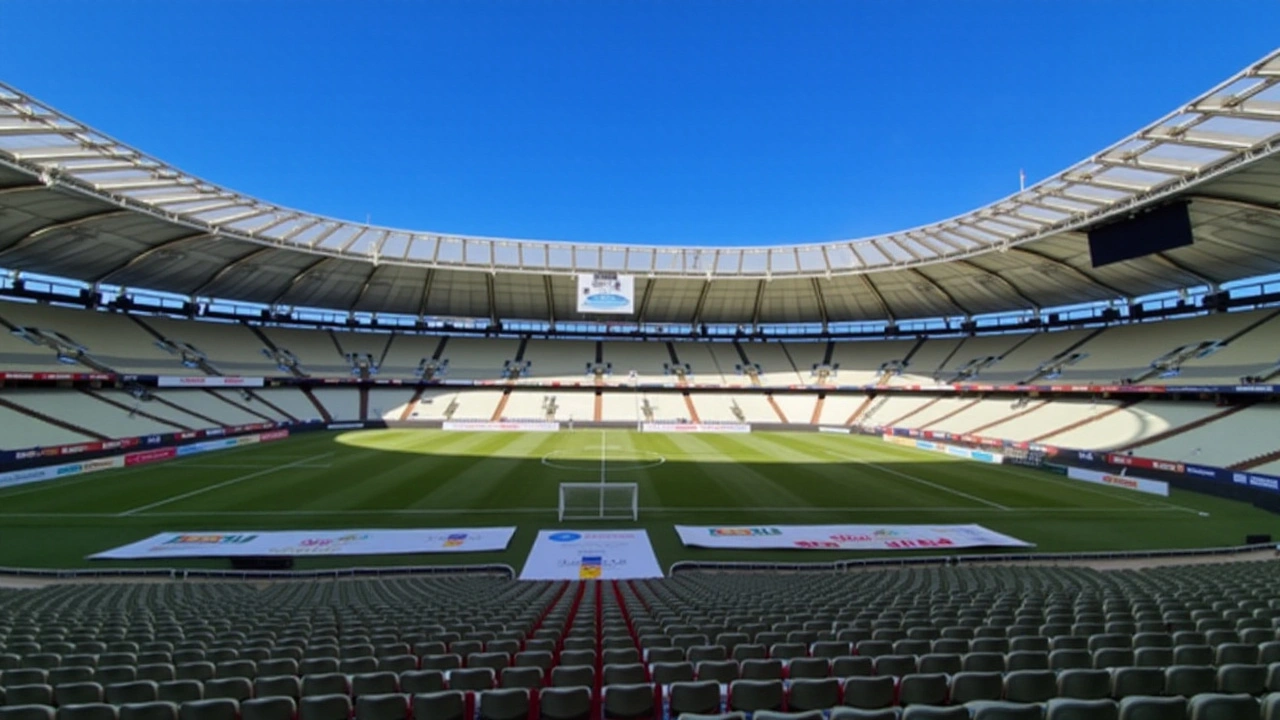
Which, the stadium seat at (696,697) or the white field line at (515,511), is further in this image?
the white field line at (515,511)

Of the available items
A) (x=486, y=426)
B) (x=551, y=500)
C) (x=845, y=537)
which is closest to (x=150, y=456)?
(x=486, y=426)

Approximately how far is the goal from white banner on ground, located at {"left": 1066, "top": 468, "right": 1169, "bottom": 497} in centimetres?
2531

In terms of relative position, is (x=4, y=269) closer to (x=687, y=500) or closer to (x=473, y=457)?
(x=473, y=457)

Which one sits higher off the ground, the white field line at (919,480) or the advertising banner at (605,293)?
the advertising banner at (605,293)

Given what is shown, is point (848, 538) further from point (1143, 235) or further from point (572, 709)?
point (1143, 235)

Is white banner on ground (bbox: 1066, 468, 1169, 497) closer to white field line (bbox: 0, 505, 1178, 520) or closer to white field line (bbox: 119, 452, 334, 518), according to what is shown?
white field line (bbox: 0, 505, 1178, 520)

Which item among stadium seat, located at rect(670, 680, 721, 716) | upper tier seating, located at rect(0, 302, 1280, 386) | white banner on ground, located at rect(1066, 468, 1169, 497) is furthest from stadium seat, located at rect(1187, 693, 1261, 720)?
upper tier seating, located at rect(0, 302, 1280, 386)

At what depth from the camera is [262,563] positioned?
15930 mm

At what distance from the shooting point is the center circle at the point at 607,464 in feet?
106

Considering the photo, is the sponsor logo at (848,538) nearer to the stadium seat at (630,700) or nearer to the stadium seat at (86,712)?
the stadium seat at (630,700)

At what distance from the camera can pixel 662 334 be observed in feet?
226

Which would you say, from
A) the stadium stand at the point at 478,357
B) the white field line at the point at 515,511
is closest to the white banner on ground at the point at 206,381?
the stadium stand at the point at 478,357

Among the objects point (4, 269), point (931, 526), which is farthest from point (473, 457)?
point (4, 269)

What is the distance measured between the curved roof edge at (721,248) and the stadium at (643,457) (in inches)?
9.2
